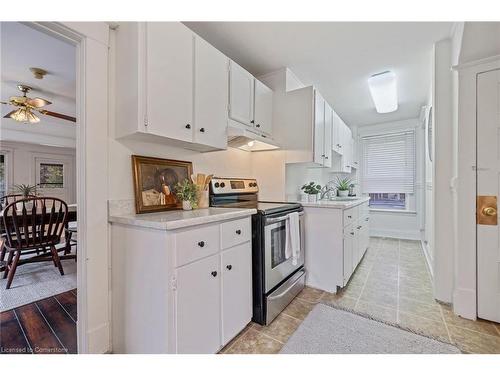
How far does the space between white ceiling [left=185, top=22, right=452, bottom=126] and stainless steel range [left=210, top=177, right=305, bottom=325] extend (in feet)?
4.31

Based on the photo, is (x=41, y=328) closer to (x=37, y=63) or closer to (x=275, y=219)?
(x=275, y=219)

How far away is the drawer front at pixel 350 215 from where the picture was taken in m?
2.37

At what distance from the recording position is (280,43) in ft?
7.03

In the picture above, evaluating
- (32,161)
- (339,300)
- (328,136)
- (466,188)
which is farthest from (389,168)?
(32,161)

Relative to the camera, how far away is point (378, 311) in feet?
6.31

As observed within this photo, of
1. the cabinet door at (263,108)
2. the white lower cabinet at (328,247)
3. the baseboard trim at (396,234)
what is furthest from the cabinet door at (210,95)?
the baseboard trim at (396,234)

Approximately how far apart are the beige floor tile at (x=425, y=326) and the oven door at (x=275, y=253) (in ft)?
3.10

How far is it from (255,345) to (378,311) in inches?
45.1

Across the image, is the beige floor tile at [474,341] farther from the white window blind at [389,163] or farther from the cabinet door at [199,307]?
the white window blind at [389,163]

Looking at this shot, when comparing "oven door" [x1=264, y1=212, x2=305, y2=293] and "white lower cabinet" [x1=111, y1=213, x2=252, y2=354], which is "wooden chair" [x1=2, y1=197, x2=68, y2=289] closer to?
"white lower cabinet" [x1=111, y1=213, x2=252, y2=354]

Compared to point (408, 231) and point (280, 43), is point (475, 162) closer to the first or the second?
point (280, 43)
